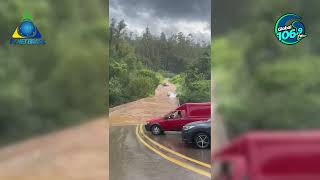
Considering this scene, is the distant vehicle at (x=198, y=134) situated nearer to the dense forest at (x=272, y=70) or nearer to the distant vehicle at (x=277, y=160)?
the dense forest at (x=272, y=70)

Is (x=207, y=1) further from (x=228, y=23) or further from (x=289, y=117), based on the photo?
(x=289, y=117)

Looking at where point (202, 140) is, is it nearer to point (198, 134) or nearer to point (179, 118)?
point (198, 134)

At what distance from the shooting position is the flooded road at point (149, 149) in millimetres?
4992

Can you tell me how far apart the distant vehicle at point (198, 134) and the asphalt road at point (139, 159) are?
0.06 meters

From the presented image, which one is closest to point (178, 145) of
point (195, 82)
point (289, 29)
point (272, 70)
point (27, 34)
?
point (195, 82)

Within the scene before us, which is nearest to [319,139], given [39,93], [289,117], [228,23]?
[289,117]

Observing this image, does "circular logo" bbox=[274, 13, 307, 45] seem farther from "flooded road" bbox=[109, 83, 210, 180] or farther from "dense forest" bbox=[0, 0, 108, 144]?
"dense forest" bbox=[0, 0, 108, 144]

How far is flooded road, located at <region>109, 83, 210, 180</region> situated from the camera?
4.99 meters

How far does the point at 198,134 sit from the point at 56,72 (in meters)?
1.32

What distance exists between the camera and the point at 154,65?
501 centimetres

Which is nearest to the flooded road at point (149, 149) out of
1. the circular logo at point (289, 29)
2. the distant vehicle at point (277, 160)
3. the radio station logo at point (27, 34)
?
the distant vehicle at point (277, 160)

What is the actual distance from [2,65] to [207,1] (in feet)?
5.95

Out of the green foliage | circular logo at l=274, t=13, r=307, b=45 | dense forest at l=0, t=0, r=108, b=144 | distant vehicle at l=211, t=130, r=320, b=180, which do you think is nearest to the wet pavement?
the green foliage

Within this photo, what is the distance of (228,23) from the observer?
485 centimetres
